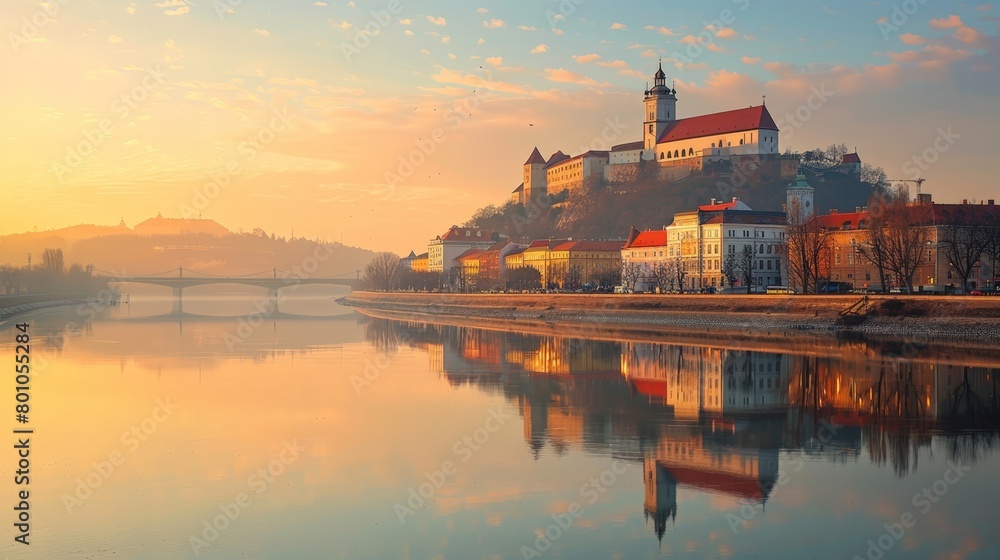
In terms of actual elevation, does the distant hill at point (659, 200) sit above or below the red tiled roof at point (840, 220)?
above

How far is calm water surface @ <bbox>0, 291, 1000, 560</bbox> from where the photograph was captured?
13258mm

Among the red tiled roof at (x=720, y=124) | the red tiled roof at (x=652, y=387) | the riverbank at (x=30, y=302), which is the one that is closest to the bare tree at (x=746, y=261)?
the red tiled roof at (x=720, y=124)

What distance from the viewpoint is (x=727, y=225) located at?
235ft

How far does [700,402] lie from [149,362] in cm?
2171

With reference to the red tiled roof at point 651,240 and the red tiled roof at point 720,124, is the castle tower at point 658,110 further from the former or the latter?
the red tiled roof at point 651,240

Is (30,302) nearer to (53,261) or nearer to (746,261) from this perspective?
(53,261)

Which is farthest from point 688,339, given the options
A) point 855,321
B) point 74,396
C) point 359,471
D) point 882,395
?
point 359,471

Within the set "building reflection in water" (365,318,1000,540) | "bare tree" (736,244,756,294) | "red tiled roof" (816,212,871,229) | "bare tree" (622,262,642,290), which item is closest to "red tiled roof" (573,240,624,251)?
"bare tree" (622,262,642,290)

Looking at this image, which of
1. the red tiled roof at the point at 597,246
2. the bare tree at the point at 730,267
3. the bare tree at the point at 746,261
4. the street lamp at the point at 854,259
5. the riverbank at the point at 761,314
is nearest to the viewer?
the riverbank at the point at 761,314

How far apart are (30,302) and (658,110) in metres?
67.4

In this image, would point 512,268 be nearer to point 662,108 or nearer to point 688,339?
point 662,108

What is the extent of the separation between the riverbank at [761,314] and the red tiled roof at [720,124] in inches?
1530

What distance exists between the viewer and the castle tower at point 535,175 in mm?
133000

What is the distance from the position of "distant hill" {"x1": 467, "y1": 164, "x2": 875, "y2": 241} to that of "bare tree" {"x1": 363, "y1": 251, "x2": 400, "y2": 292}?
17179mm
